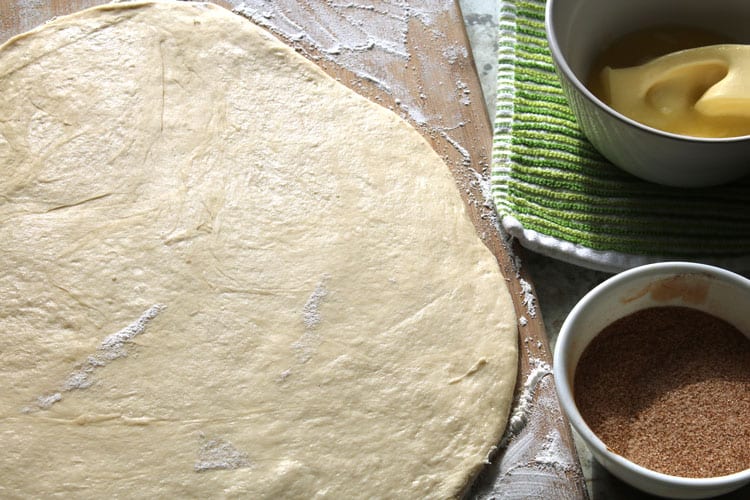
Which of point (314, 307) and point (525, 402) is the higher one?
point (314, 307)

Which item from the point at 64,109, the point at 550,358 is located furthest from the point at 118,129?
the point at 550,358

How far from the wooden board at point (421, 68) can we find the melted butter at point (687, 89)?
20 centimetres

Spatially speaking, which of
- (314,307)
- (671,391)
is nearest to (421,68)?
(314,307)

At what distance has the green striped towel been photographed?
3.93ft

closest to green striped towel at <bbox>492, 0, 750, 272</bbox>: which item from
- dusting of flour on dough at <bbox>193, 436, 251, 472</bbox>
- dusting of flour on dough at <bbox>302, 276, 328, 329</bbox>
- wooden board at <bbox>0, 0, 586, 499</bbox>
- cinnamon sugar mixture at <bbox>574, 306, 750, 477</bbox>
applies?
wooden board at <bbox>0, 0, 586, 499</bbox>

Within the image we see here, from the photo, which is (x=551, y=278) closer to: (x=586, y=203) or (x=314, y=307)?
(x=586, y=203)

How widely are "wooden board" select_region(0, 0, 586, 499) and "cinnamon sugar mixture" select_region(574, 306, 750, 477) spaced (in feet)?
0.29

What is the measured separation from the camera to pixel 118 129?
1.19 m

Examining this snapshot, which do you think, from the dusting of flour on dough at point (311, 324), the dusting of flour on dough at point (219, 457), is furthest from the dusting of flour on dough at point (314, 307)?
the dusting of flour on dough at point (219, 457)

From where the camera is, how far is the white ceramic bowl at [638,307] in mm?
977

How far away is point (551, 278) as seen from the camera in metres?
1.24

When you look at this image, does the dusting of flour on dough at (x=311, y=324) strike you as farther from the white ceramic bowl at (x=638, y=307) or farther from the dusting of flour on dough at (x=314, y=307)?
the white ceramic bowl at (x=638, y=307)

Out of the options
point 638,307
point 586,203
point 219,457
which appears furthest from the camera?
point 586,203

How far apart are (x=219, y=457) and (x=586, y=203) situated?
0.63 metres
